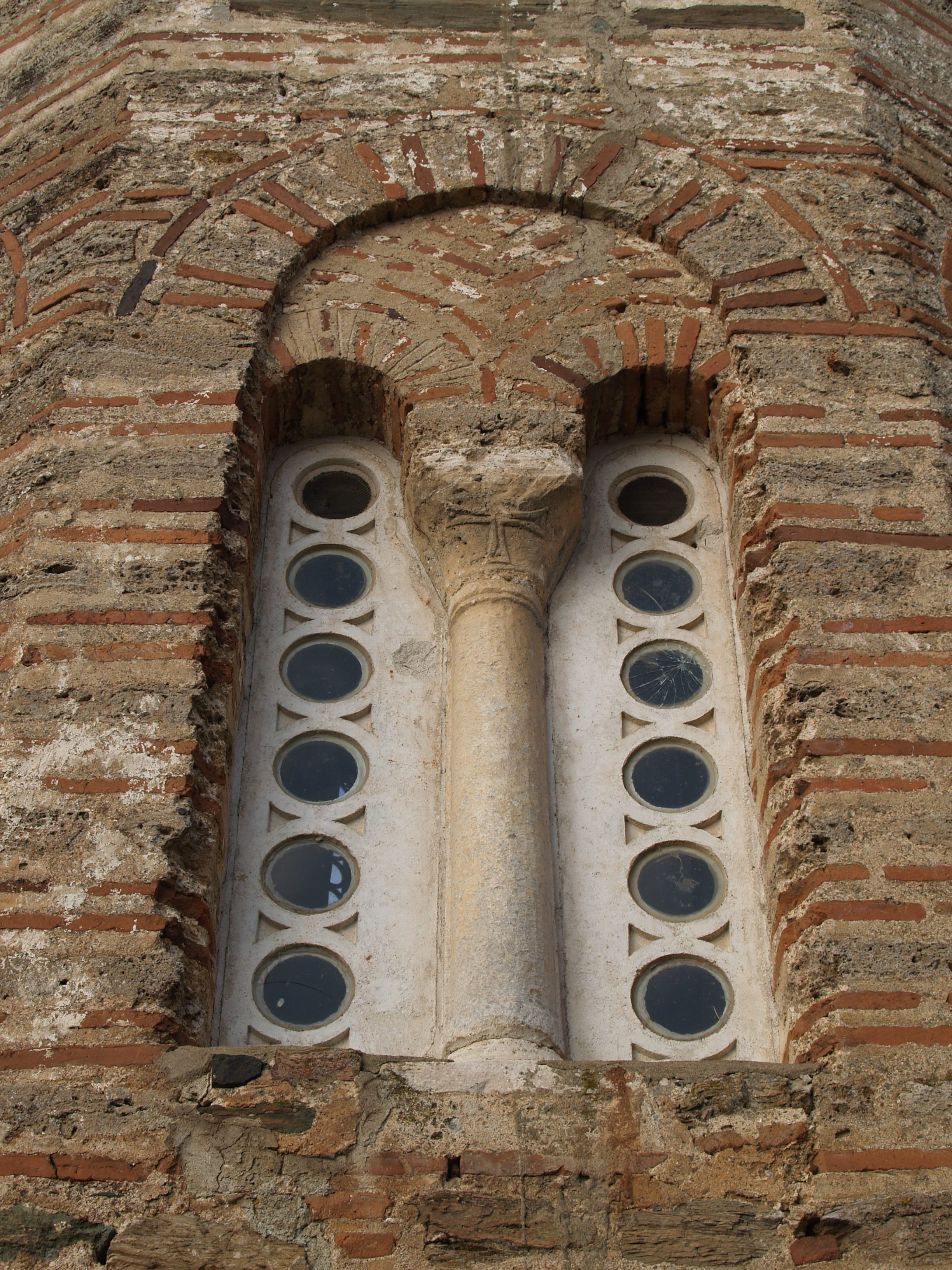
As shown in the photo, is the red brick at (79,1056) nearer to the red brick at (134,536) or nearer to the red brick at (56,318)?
the red brick at (134,536)

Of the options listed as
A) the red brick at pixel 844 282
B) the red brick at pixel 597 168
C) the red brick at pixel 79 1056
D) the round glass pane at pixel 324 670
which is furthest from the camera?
the red brick at pixel 597 168

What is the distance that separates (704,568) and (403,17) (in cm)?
263

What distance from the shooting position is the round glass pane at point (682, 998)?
4.25 m

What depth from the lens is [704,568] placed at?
516 cm

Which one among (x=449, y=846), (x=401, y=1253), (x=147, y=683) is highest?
(x=147, y=683)

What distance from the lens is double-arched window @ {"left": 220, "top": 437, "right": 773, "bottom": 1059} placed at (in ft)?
14.0

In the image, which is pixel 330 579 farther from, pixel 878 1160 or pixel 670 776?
A: pixel 878 1160

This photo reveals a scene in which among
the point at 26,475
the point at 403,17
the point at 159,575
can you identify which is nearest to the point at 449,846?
the point at 159,575

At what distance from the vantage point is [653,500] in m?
5.41

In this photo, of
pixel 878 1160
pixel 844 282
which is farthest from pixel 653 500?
pixel 878 1160

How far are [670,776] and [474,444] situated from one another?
1.17 m

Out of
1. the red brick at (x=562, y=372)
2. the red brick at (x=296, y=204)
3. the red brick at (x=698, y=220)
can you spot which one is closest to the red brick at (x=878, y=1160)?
the red brick at (x=562, y=372)

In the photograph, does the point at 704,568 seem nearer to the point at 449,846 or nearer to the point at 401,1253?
the point at 449,846

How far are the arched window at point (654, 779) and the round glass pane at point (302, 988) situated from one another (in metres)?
0.58
